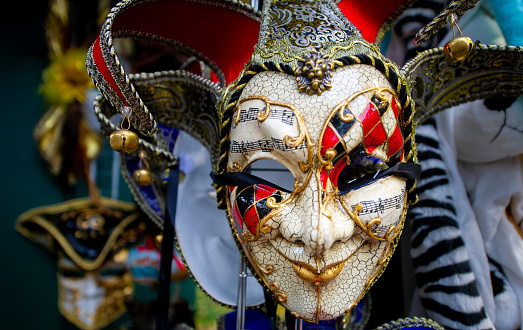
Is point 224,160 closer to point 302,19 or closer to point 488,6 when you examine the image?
point 302,19

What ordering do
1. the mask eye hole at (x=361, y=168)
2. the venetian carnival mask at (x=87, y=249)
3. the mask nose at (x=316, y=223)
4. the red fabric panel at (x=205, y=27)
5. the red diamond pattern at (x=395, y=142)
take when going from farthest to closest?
1. the venetian carnival mask at (x=87, y=249)
2. the mask eye hole at (x=361, y=168)
3. the red fabric panel at (x=205, y=27)
4. the red diamond pattern at (x=395, y=142)
5. the mask nose at (x=316, y=223)

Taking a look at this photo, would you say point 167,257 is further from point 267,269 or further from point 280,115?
point 280,115

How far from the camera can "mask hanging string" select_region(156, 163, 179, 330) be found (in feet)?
3.71

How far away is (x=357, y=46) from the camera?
0.85 meters

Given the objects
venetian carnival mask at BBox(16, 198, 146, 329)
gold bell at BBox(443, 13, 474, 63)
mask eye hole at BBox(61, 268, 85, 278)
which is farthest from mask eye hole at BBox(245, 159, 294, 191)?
mask eye hole at BBox(61, 268, 85, 278)

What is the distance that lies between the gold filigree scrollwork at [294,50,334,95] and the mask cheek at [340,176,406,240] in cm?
21

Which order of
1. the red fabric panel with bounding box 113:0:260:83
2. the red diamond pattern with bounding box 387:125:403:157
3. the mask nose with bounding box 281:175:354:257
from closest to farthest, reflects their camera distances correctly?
the mask nose with bounding box 281:175:354:257 → the red diamond pattern with bounding box 387:125:403:157 → the red fabric panel with bounding box 113:0:260:83

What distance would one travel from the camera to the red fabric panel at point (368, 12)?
3.37 feet

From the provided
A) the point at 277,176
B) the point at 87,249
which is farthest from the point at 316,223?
the point at 87,249

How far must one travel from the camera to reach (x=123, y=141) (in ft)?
2.82

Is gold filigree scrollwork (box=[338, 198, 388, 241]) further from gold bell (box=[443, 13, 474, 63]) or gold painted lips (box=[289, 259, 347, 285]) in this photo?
gold bell (box=[443, 13, 474, 63])

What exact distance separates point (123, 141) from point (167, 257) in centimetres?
42

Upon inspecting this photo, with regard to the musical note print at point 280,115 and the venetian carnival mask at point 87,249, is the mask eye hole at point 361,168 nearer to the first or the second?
the musical note print at point 280,115

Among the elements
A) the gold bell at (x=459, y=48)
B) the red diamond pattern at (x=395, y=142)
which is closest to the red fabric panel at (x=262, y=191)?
the red diamond pattern at (x=395, y=142)
